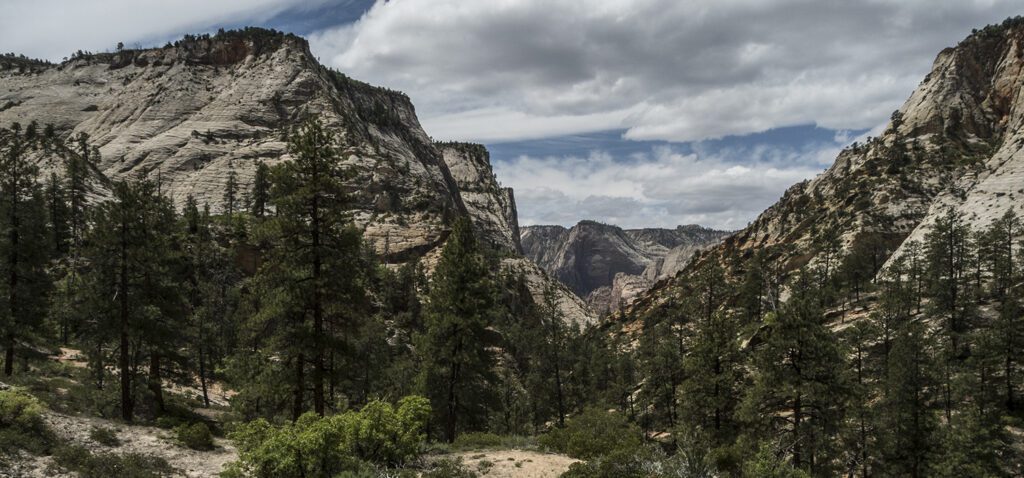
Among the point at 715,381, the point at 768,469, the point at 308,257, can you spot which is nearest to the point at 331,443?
the point at 308,257

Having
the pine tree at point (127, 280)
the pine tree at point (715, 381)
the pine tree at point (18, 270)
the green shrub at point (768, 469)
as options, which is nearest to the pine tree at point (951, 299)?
the pine tree at point (715, 381)

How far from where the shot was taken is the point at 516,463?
17281mm

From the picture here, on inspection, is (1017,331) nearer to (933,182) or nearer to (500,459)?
(500,459)

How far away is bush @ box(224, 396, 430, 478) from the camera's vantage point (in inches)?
458

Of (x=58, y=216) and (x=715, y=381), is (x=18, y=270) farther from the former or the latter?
(x=58, y=216)

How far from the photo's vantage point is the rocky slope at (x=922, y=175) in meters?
96.3

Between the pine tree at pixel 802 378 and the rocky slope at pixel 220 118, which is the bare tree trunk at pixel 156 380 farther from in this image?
the rocky slope at pixel 220 118

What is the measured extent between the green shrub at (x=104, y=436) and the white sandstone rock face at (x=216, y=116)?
8619cm

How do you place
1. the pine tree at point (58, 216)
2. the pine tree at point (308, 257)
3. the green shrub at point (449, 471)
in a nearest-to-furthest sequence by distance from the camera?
1. the green shrub at point (449, 471)
2. the pine tree at point (308, 257)
3. the pine tree at point (58, 216)

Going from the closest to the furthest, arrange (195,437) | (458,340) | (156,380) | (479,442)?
1. (195,437)
2. (479,442)
3. (156,380)
4. (458,340)

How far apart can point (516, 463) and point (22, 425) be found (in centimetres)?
1517

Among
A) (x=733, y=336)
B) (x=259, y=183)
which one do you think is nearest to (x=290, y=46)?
(x=259, y=183)

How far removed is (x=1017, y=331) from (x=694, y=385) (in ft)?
124

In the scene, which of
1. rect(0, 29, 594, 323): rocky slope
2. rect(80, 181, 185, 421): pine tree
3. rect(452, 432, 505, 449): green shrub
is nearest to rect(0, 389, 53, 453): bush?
rect(80, 181, 185, 421): pine tree
